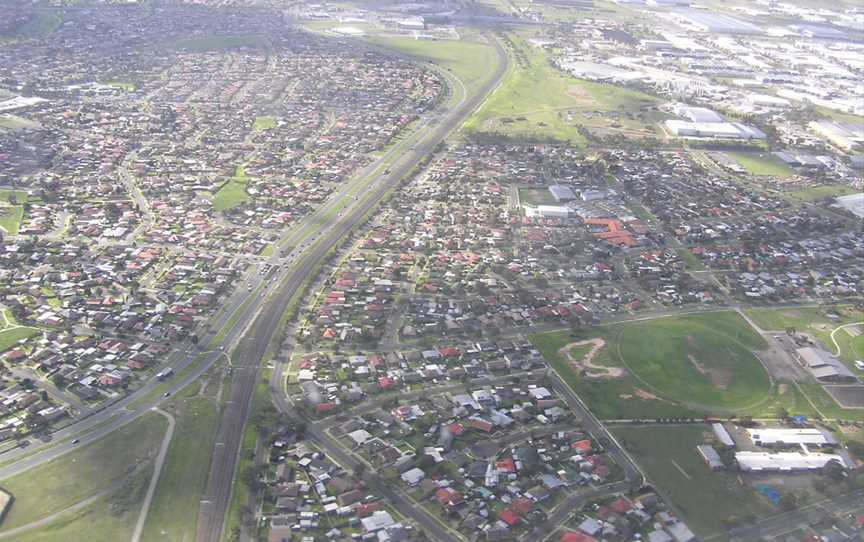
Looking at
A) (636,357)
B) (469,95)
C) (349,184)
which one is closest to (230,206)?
(349,184)

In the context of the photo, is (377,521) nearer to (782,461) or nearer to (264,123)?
(782,461)

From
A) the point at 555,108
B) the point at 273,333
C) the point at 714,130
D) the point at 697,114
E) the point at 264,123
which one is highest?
the point at 697,114

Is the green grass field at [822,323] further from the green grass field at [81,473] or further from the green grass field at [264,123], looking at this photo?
the green grass field at [264,123]

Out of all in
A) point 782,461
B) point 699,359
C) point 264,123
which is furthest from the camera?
point 264,123

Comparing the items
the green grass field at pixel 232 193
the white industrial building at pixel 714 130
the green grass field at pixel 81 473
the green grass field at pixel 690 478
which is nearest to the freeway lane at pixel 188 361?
the green grass field at pixel 81 473

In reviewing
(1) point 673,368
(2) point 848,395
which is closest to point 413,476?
(1) point 673,368

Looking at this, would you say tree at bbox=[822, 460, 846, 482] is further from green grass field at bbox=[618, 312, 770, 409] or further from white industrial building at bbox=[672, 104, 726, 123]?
white industrial building at bbox=[672, 104, 726, 123]

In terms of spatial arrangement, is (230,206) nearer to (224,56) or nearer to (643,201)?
(643,201)
